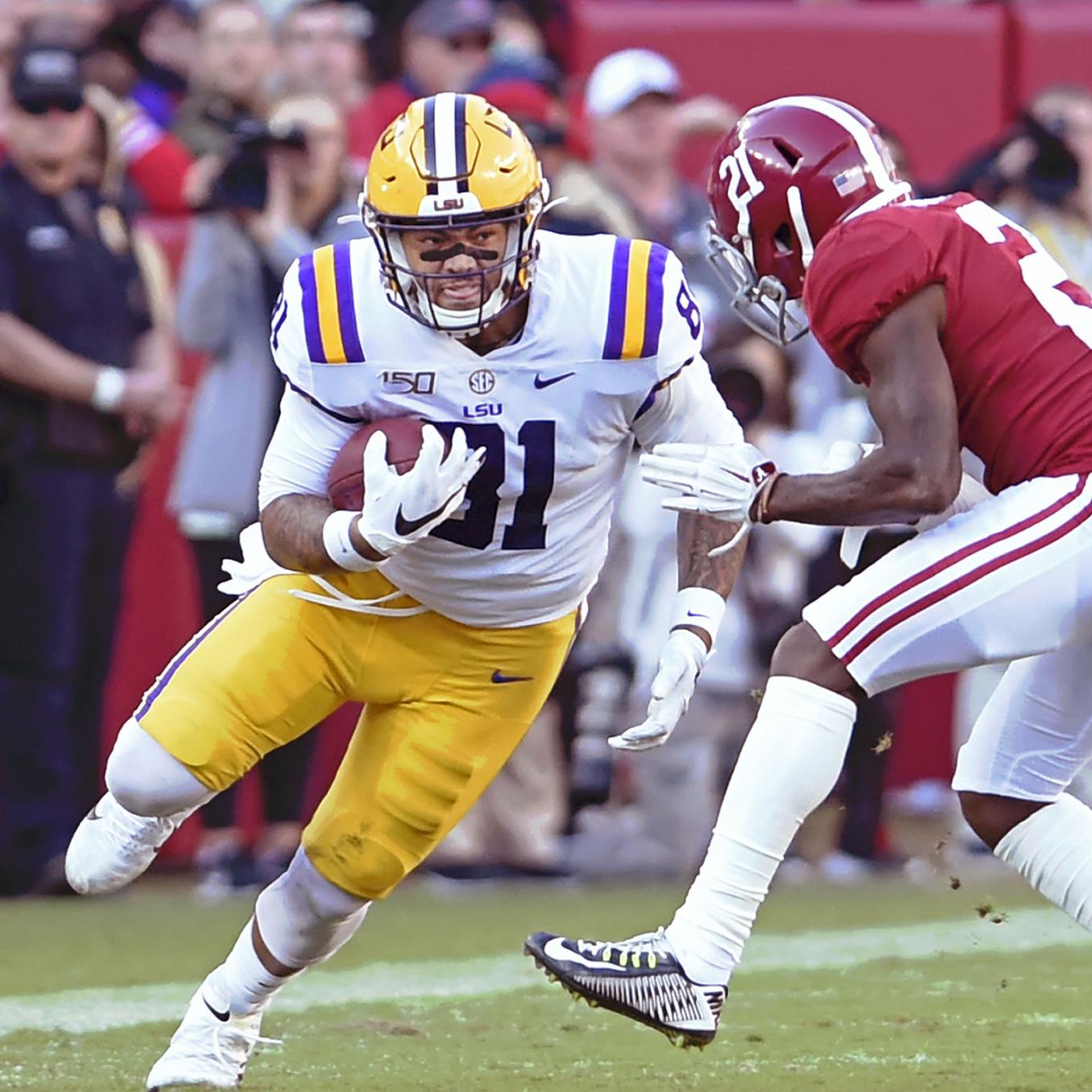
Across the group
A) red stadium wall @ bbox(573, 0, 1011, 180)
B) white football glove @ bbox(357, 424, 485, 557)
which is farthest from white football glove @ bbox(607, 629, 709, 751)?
red stadium wall @ bbox(573, 0, 1011, 180)

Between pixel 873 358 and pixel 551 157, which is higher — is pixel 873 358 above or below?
above

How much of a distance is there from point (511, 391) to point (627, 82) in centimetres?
338

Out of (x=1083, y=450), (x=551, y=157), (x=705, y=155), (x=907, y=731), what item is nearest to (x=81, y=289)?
(x=551, y=157)

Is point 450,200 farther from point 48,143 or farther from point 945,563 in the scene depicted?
point 48,143

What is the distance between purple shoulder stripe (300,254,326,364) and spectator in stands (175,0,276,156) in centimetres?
312

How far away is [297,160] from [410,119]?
2.67 metres

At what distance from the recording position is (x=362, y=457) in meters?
3.61

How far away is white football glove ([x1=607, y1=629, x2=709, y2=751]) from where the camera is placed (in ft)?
Answer: 11.3

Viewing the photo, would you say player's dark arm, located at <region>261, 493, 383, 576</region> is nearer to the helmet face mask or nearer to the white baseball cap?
the helmet face mask

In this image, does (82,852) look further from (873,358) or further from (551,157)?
(551,157)

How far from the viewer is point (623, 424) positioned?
379 centimetres

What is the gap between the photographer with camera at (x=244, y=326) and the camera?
6.19 m

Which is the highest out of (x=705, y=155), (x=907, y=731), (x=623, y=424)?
(x=623, y=424)

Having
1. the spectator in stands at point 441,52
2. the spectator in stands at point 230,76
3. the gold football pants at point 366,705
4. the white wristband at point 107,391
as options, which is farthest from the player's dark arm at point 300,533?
the spectator in stands at point 441,52
